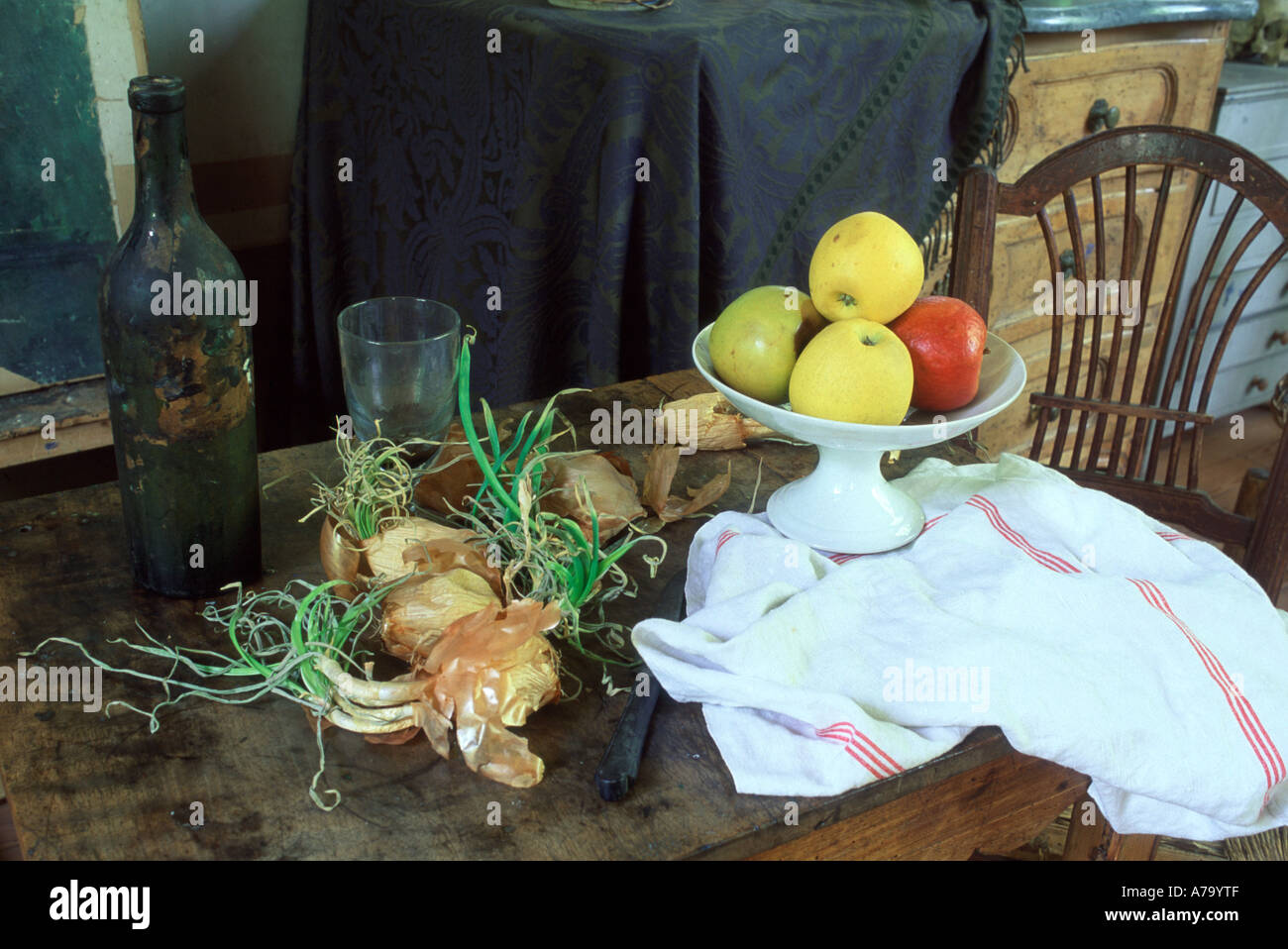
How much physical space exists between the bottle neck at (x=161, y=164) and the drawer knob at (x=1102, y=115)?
1719 mm

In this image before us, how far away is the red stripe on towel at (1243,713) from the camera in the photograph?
60 cm

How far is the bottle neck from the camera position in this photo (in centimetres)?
60

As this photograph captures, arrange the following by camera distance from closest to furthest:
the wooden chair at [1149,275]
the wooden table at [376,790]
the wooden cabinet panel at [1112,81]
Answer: the wooden table at [376,790] < the wooden chair at [1149,275] < the wooden cabinet panel at [1112,81]

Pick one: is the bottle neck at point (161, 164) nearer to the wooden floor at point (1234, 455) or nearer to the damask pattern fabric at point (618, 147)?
the damask pattern fabric at point (618, 147)

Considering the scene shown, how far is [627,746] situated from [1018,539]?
1.04 ft

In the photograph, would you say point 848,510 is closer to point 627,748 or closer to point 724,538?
point 724,538

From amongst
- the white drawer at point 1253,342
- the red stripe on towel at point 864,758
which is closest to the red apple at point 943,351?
the red stripe on towel at point 864,758

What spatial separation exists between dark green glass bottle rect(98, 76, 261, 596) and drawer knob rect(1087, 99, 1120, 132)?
169 cm

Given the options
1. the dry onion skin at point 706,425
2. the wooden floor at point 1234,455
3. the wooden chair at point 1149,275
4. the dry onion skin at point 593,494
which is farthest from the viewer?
the wooden floor at point 1234,455

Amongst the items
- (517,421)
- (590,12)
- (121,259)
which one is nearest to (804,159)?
(590,12)

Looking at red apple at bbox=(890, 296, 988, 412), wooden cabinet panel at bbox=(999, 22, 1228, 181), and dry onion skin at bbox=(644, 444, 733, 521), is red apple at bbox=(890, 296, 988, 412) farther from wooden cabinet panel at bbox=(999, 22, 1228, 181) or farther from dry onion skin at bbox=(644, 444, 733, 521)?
wooden cabinet panel at bbox=(999, 22, 1228, 181)
